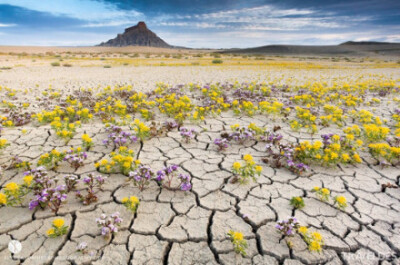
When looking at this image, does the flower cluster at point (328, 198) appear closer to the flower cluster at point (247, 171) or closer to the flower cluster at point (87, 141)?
the flower cluster at point (247, 171)

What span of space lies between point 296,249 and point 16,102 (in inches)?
378

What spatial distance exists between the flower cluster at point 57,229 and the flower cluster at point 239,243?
6.06ft

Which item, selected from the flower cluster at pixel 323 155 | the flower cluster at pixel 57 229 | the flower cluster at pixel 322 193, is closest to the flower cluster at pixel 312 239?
the flower cluster at pixel 322 193

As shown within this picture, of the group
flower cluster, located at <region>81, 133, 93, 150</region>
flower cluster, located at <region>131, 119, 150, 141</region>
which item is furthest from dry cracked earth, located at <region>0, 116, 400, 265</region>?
flower cluster, located at <region>131, 119, 150, 141</region>

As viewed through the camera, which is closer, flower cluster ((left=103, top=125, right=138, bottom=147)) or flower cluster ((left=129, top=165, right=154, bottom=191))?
flower cluster ((left=129, top=165, right=154, bottom=191))

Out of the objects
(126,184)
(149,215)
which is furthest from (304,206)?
(126,184)

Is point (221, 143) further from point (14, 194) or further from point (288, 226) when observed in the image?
point (14, 194)

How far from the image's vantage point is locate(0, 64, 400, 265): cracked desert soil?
8.34 ft

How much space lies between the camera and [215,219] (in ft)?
10.1

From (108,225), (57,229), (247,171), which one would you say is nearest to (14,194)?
(57,229)

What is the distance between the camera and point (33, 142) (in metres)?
5.17

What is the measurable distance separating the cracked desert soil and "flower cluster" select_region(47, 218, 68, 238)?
52 mm

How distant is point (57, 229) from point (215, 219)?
5.95 ft

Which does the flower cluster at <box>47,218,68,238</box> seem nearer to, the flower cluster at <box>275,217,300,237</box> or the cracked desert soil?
the cracked desert soil
